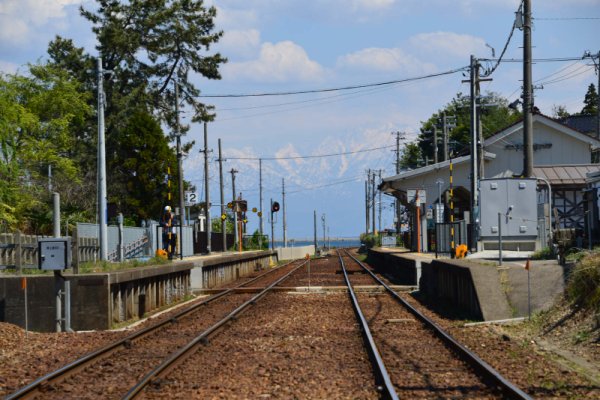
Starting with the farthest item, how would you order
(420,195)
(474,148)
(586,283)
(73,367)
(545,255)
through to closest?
(420,195), (474,148), (545,255), (586,283), (73,367)

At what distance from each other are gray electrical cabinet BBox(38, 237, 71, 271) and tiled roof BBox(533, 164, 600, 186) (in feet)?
119

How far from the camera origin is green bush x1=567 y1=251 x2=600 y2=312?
12789mm

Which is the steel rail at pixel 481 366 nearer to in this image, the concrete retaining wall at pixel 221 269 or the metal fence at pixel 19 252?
the metal fence at pixel 19 252

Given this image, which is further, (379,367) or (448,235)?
(448,235)

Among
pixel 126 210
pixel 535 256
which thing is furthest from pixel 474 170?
pixel 126 210

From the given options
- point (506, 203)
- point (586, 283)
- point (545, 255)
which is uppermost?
point (506, 203)

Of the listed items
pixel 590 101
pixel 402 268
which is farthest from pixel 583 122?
pixel 402 268

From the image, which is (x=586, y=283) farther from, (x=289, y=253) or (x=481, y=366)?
(x=289, y=253)

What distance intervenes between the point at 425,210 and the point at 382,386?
3259 centimetres

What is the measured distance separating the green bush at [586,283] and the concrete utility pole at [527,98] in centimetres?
1151

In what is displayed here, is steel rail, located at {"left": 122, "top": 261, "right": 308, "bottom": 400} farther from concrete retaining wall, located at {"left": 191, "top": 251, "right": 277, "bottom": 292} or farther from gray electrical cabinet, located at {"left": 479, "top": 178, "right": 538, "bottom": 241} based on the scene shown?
concrete retaining wall, located at {"left": 191, "top": 251, "right": 277, "bottom": 292}

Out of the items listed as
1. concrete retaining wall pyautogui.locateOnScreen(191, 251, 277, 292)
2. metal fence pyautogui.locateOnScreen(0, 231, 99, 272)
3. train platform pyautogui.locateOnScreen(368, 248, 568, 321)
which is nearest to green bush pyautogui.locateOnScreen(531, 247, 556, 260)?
train platform pyautogui.locateOnScreen(368, 248, 568, 321)

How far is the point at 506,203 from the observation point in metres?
22.9

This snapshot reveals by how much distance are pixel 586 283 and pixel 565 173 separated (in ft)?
123
